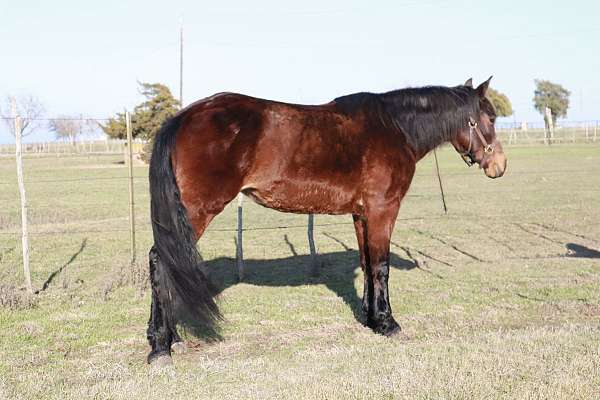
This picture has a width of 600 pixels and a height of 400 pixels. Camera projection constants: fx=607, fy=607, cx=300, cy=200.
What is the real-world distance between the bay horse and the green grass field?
0.53 metres

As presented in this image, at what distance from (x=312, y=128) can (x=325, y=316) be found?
7.23 ft

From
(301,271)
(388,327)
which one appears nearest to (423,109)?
(388,327)

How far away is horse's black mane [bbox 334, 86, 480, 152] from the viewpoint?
6.08 metres

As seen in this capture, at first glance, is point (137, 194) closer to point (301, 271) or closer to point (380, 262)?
point (301, 271)

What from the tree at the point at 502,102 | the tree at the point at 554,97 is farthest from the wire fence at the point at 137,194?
the tree at the point at 554,97

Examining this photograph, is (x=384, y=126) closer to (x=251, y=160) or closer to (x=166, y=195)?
(x=251, y=160)

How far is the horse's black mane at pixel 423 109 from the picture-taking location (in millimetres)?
6082

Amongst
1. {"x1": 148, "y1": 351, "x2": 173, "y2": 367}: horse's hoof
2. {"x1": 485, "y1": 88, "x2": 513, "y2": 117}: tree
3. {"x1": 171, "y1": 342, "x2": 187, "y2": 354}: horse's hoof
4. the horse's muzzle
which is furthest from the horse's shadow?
{"x1": 485, "y1": 88, "x2": 513, "y2": 117}: tree

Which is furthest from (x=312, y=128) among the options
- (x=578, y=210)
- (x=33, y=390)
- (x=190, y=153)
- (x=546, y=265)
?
(x=578, y=210)

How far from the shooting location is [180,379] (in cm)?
457

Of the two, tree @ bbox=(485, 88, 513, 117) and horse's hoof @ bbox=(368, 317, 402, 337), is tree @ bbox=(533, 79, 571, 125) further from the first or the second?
horse's hoof @ bbox=(368, 317, 402, 337)

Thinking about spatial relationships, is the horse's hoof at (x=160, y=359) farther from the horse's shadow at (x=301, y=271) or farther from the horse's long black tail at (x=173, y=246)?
the horse's shadow at (x=301, y=271)

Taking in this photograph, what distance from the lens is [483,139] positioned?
21.0 ft

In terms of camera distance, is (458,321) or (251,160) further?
(458,321)
